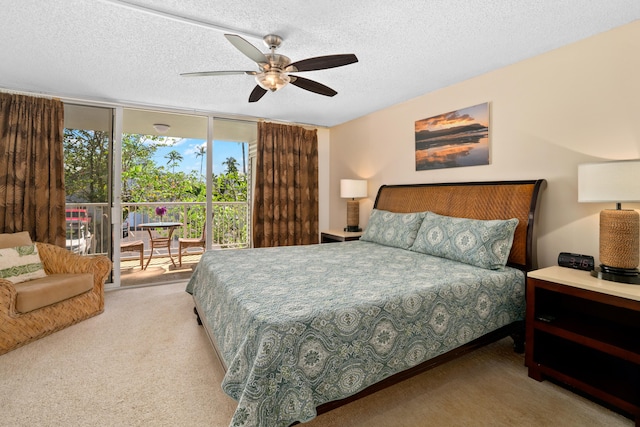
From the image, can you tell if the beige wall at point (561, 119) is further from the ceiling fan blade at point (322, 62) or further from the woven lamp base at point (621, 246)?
the ceiling fan blade at point (322, 62)

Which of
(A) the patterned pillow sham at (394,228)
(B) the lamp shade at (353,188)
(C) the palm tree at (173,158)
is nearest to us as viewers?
(A) the patterned pillow sham at (394,228)

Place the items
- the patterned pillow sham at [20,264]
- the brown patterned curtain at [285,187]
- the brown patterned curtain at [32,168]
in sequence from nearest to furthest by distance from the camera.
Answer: the patterned pillow sham at [20,264], the brown patterned curtain at [32,168], the brown patterned curtain at [285,187]

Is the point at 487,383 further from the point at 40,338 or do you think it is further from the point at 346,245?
the point at 40,338

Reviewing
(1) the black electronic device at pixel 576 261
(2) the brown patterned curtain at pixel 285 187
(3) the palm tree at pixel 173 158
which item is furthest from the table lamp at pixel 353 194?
(3) the palm tree at pixel 173 158

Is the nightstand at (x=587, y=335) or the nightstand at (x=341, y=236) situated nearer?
the nightstand at (x=587, y=335)

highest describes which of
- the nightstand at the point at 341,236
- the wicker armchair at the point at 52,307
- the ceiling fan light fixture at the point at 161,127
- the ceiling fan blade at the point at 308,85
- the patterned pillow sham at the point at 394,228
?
the ceiling fan light fixture at the point at 161,127

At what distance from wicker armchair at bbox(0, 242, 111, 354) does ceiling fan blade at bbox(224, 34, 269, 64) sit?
254 centimetres

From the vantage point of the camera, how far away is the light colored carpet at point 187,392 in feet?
5.52

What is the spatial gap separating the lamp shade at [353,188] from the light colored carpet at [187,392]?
2492 millimetres

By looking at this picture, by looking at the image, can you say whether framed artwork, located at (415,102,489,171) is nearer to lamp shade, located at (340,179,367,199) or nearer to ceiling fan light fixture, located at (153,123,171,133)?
lamp shade, located at (340,179,367,199)

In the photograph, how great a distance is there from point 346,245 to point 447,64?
2.03m

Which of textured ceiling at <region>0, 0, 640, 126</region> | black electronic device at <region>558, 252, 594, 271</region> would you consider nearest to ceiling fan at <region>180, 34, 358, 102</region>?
textured ceiling at <region>0, 0, 640, 126</region>

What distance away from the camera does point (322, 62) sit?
7.22ft

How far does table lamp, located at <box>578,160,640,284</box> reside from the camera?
1805 millimetres
